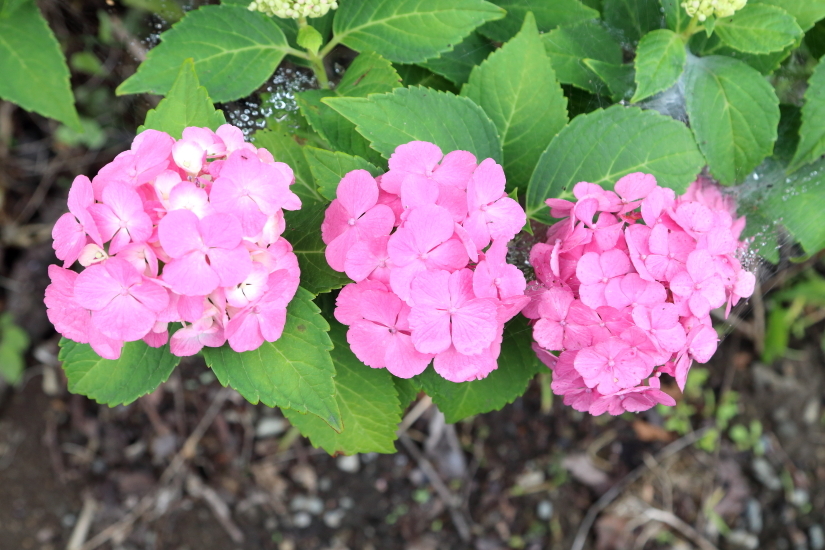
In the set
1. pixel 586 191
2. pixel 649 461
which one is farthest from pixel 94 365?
pixel 649 461

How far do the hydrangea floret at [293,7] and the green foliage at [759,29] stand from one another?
77cm

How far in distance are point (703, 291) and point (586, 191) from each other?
247 mm

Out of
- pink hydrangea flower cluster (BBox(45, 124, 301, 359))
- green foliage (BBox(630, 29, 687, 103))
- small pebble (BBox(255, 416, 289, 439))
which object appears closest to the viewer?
pink hydrangea flower cluster (BBox(45, 124, 301, 359))

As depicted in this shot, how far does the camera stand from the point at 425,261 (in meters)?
1.00

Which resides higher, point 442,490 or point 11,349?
point 442,490

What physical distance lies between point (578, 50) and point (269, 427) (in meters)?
1.84

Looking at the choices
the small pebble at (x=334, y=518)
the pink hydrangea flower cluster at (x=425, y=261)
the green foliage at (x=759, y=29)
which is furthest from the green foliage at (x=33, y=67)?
the small pebble at (x=334, y=518)

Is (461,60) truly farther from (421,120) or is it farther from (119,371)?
(119,371)

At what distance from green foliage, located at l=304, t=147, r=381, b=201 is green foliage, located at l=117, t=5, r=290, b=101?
353 millimetres

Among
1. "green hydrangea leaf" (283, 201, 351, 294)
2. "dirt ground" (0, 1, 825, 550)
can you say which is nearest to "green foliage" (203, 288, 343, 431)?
"green hydrangea leaf" (283, 201, 351, 294)

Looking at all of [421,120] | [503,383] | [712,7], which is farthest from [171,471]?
[712,7]

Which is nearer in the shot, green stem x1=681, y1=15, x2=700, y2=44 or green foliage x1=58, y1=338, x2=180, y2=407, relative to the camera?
green foliage x1=58, y1=338, x2=180, y2=407

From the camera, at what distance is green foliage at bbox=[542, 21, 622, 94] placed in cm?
142

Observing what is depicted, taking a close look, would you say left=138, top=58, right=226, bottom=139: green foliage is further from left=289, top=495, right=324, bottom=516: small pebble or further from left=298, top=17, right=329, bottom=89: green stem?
left=289, top=495, right=324, bottom=516: small pebble
